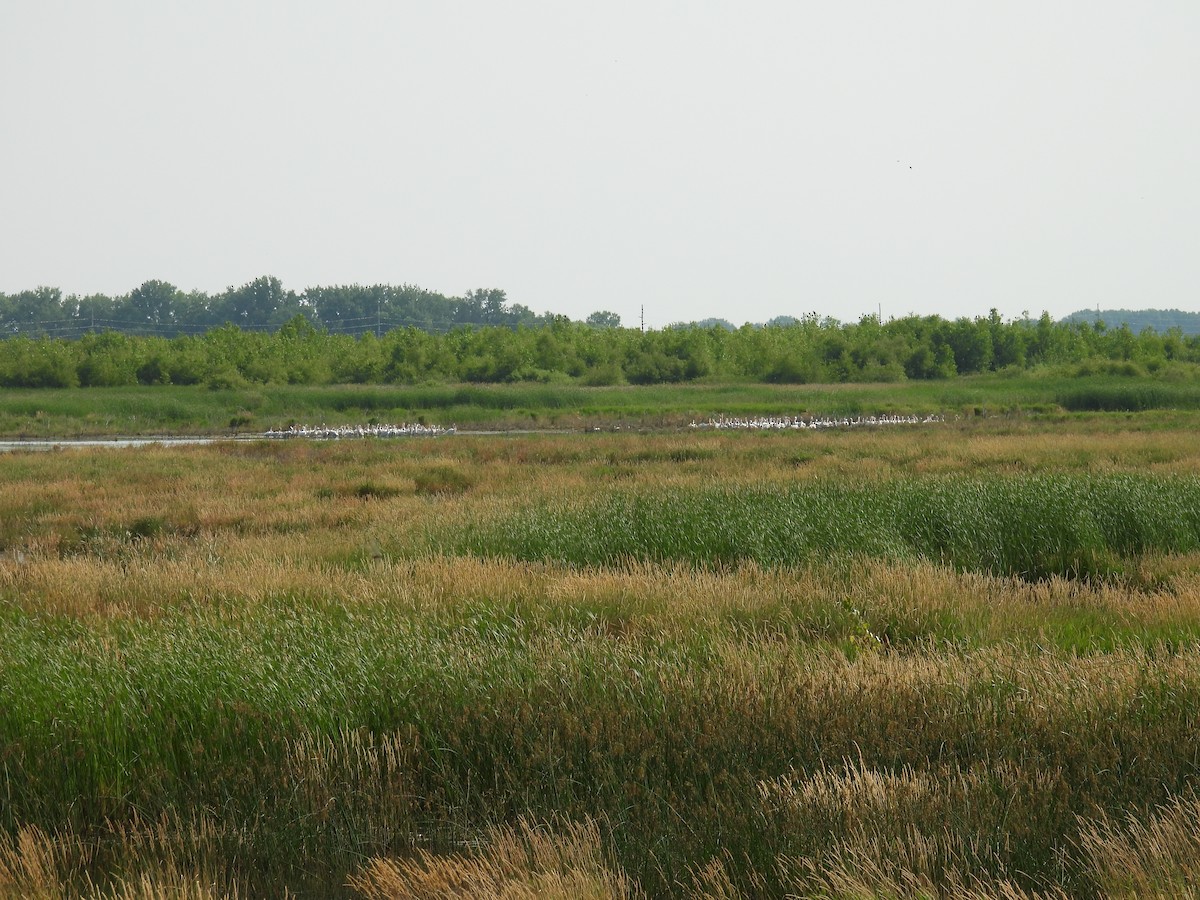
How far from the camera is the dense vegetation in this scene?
4230mm

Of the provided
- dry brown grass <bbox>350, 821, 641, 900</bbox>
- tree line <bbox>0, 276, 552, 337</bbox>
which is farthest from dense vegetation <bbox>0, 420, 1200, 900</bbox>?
tree line <bbox>0, 276, 552, 337</bbox>

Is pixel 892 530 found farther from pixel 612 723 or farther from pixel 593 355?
pixel 593 355

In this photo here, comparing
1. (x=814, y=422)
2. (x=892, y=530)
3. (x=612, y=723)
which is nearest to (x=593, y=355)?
(x=814, y=422)

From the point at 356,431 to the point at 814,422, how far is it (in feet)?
64.9

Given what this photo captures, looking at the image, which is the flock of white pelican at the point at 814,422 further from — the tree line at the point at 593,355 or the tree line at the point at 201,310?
the tree line at the point at 201,310

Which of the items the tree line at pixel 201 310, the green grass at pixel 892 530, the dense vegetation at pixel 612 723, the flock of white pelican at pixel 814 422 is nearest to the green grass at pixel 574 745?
the dense vegetation at pixel 612 723

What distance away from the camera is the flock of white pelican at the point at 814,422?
42.1m

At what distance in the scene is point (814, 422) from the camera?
1831 inches

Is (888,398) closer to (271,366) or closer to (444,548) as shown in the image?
(271,366)

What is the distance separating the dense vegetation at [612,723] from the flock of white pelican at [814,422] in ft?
98.4

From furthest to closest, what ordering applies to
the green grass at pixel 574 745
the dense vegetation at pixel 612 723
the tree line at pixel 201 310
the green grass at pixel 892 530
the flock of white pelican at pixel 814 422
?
the tree line at pixel 201 310 < the flock of white pelican at pixel 814 422 < the green grass at pixel 892 530 < the green grass at pixel 574 745 < the dense vegetation at pixel 612 723

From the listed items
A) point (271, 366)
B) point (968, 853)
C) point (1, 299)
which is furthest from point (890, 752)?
point (1, 299)

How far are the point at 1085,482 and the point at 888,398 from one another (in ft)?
151

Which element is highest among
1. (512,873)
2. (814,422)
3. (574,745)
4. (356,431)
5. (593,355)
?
(593,355)
